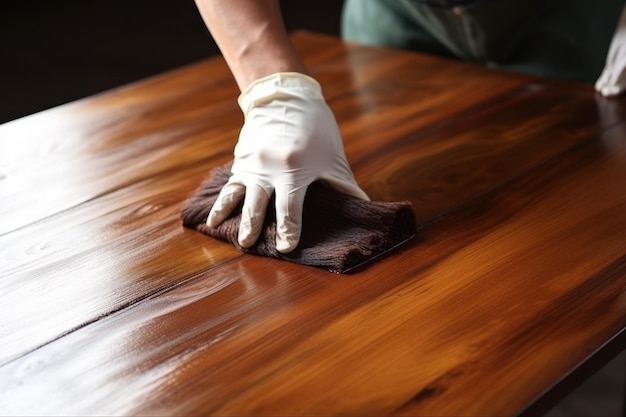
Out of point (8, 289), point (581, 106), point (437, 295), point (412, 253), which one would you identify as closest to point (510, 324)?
point (437, 295)

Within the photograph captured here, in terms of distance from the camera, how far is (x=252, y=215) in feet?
3.97

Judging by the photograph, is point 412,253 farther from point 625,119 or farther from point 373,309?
point 625,119

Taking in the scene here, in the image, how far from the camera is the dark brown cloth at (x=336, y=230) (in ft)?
3.79

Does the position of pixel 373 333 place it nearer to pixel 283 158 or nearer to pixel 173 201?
pixel 283 158

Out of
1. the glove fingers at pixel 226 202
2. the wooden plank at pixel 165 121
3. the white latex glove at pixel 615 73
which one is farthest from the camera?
the white latex glove at pixel 615 73

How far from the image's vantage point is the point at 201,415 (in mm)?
892

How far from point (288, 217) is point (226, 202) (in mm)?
104

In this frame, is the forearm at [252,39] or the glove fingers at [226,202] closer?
the glove fingers at [226,202]

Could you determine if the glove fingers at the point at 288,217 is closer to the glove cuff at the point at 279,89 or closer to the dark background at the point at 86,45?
the glove cuff at the point at 279,89

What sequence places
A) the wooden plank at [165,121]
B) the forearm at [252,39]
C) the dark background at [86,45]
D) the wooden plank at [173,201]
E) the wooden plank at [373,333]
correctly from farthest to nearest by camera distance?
the dark background at [86,45] → the wooden plank at [165,121] → the forearm at [252,39] → the wooden plank at [173,201] → the wooden plank at [373,333]

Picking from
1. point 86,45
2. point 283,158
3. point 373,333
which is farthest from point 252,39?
point 86,45

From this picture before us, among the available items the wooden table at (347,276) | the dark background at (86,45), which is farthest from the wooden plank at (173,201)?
the dark background at (86,45)

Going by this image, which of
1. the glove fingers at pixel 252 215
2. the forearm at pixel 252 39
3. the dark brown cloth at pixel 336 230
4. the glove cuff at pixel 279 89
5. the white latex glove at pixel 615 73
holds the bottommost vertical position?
the white latex glove at pixel 615 73

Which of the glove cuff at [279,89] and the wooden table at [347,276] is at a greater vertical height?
the glove cuff at [279,89]
